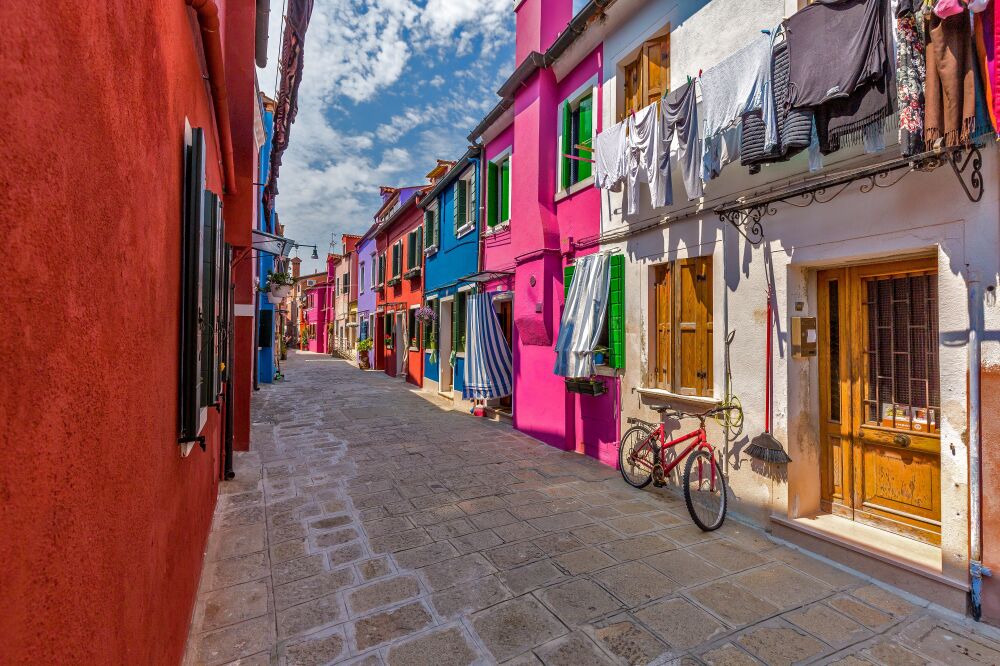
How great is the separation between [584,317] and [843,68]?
3786 mm

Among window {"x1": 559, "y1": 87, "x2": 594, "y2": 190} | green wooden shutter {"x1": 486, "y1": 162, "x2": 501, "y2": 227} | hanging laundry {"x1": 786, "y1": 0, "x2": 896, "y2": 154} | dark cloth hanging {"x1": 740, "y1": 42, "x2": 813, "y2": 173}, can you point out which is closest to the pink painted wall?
window {"x1": 559, "y1": 87, "x2": 594, "y2": 190}

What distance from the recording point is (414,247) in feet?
51.8

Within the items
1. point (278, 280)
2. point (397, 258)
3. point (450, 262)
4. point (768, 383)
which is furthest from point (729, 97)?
point (397, 258)

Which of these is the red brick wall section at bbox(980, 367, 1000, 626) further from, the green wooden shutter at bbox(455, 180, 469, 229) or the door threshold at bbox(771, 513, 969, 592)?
the green wooden shutter at bbox(455, 180, 469, 229)

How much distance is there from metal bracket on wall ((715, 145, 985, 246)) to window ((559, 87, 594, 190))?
2947 millimetres

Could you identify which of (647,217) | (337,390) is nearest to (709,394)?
(647,217)

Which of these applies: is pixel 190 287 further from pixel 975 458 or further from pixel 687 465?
pixel 975 458

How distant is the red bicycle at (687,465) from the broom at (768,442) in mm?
427

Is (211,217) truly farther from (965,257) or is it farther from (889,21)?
(965,257)

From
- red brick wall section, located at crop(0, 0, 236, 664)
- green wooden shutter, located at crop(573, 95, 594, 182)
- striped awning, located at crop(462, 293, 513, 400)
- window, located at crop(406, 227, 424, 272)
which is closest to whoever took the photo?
red brick wall section, located at crop(0, 0, 236, 664)

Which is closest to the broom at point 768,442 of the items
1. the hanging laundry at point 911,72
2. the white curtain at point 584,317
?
the hanging laundry at point 911,72

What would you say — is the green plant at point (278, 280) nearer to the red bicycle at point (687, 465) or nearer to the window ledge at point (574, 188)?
the window ledge at point (574, 188)

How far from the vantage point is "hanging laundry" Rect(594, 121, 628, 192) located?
5.73m

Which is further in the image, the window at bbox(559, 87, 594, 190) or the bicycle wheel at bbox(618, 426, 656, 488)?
the window at bbox(559, 87, 594, 190)
